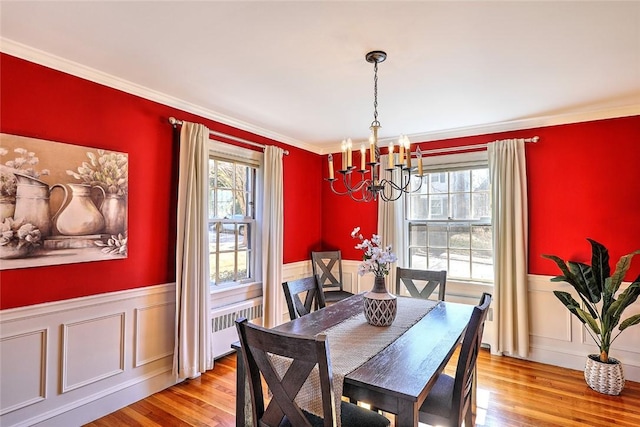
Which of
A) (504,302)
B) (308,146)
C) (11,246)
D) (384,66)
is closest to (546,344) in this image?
(504,302)

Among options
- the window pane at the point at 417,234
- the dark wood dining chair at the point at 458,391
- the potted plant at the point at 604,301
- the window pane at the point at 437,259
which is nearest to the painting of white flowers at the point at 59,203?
the dark wood dining chair at the point at 458,391

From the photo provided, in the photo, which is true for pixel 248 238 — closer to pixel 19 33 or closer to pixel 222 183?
pixel 222 183

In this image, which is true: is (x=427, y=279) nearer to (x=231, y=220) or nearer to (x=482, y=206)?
(x=482, y=206)

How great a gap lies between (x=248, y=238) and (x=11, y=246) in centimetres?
211

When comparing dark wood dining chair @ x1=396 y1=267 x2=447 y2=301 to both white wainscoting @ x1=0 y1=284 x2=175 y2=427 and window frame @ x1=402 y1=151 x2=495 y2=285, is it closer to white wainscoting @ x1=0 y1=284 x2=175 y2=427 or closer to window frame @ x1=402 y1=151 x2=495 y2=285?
window frame @ x1=402 y1=151 x2=495 y2=285

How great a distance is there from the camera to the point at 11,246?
2.03 meters

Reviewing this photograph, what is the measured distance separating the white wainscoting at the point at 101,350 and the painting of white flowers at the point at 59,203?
1.15ft

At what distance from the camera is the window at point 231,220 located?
135 inches

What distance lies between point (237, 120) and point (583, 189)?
3.55m

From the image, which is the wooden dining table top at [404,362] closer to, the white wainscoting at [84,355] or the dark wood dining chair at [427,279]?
the dark wood dining chair at [427,279]

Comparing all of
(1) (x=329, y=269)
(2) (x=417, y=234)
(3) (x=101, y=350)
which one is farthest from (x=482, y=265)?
(3) (x=101, y=350)

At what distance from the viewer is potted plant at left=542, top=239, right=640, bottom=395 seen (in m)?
2.72

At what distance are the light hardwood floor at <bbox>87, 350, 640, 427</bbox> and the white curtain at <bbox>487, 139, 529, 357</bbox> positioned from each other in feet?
1.18

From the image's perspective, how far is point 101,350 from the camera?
8.06ft
